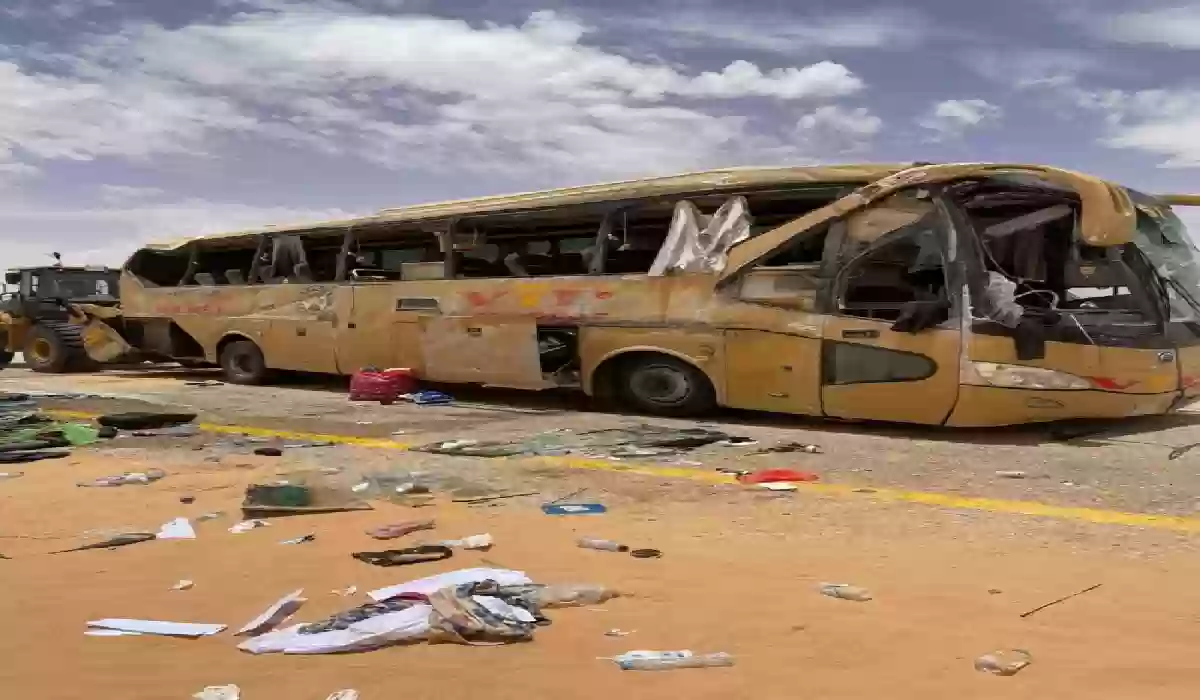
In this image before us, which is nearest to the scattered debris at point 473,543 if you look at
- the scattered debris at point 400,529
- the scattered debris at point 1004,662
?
the scattered debris at point 400,529

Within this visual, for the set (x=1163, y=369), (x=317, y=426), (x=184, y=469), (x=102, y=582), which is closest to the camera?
→ (x=102, y=582)

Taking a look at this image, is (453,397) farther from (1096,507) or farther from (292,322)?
(1096,507)

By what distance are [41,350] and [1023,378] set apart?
15.8 metres

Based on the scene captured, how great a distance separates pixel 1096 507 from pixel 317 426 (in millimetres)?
6222

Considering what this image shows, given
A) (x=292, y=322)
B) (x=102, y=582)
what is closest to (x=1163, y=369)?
(x=102, y=582)

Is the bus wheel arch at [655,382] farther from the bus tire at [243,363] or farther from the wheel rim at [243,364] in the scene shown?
the wheel rim at [243,364]

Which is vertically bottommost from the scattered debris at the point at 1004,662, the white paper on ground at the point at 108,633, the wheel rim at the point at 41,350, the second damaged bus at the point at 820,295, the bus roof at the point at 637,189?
the scattered debris at the point at 1004,662

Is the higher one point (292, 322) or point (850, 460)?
point (292, 322)

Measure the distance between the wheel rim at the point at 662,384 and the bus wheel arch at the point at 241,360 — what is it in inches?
242

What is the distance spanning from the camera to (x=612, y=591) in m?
3.35

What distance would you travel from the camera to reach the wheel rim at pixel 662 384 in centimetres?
844

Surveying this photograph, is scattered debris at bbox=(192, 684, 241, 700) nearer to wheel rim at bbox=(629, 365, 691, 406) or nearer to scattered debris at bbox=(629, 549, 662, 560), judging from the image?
scattered debris at bbox=(629, 549, 662, 560)

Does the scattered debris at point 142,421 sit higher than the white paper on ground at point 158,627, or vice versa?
the scattered debris at point 142,421

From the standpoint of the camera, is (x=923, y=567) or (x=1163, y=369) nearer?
(x=923, y=567)
